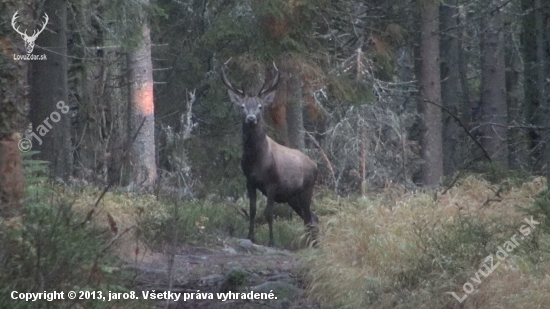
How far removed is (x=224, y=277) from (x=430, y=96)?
44.4ft

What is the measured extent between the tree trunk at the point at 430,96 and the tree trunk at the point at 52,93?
1018 cm

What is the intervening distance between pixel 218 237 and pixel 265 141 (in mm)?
2459

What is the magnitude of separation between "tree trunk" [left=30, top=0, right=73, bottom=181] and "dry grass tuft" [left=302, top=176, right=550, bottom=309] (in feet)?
16.0

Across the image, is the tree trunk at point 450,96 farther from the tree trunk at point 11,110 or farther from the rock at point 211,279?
the tree trunk at point 11,110

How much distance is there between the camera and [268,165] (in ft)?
55.0

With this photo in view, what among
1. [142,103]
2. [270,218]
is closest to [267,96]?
[270,218]

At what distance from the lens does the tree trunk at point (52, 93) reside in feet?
50.0

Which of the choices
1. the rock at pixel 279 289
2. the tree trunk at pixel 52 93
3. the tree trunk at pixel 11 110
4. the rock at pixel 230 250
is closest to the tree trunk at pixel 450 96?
the rock at pixel 230 250

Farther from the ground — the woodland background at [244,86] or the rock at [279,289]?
the woodland background at [244,86]

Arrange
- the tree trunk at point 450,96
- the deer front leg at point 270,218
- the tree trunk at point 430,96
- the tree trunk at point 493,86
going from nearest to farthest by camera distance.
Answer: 1. the deer front leg at point 270,218
2. the tree trunk at point 430,96
3. the tree trunk at point 493,86
4. the tree trunk at point 450,96

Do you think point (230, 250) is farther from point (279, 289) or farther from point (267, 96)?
point (279, 289)

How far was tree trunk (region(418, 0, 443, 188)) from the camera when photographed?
77.3 ft

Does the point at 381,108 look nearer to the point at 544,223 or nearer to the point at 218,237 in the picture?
the point at 218,237

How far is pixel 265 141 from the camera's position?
16906 mm
